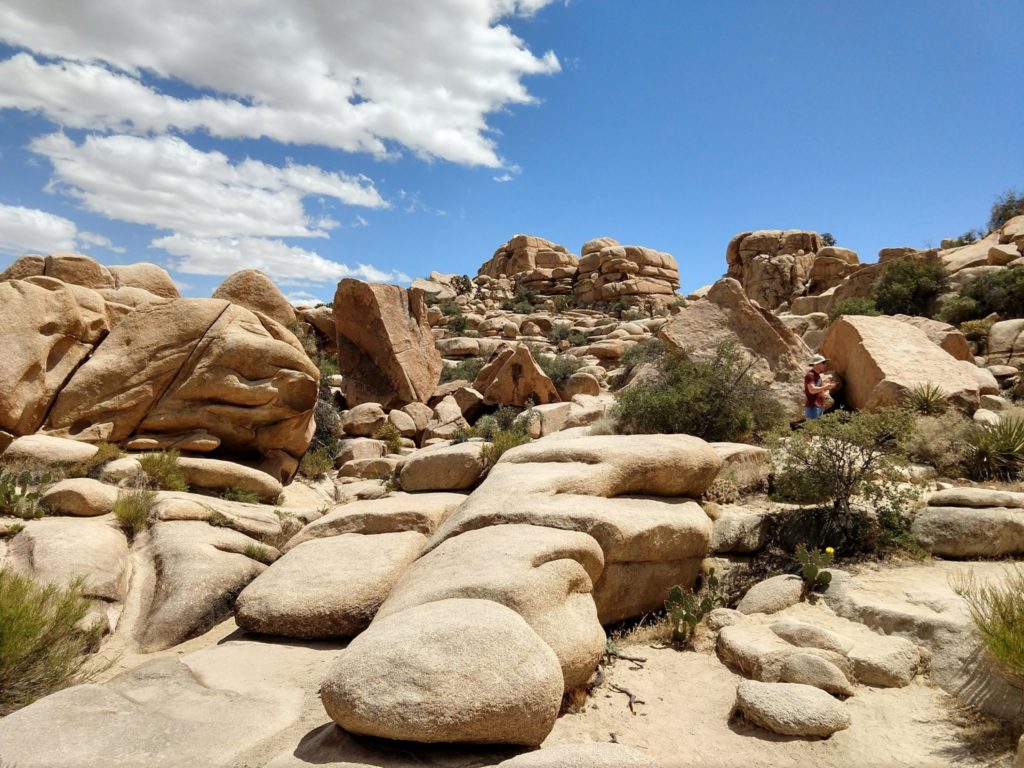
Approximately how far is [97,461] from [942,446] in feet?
46.1

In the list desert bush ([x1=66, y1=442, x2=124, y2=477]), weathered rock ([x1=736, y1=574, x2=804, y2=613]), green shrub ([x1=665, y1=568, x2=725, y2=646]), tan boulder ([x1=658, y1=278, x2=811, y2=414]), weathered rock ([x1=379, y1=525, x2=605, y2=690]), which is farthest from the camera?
tan boulder ([x1=658, y1=278, x2=811, y2=414])

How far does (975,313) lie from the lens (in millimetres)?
24438

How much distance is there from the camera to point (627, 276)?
1964 inches

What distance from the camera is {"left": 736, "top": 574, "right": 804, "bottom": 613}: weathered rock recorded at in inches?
272

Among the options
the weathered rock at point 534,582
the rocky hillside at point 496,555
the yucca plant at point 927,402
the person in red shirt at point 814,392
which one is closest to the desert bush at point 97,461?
the rocky hillside at point 496,555

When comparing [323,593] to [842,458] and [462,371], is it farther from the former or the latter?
[462,371]

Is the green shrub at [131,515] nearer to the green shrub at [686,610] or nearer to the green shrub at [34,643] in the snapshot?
the green shrub at [34,643]

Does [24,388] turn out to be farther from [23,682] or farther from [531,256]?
[531,256]

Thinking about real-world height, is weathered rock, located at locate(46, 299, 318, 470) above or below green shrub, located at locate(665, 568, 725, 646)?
above

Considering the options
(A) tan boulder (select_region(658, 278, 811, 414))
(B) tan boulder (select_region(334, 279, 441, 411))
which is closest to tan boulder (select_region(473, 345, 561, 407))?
(B) tan boulder (select_region(334, 279, 441, 411))

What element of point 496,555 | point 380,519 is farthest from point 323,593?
point 496,555

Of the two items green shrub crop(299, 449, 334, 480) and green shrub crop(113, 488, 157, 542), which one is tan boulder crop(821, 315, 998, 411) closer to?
green shrub crop(299, 449, 334, 480)

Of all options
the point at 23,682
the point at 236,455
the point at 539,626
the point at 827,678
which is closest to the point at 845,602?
the point at 827,678

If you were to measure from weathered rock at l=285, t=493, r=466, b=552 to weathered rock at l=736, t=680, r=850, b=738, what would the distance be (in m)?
4.70
